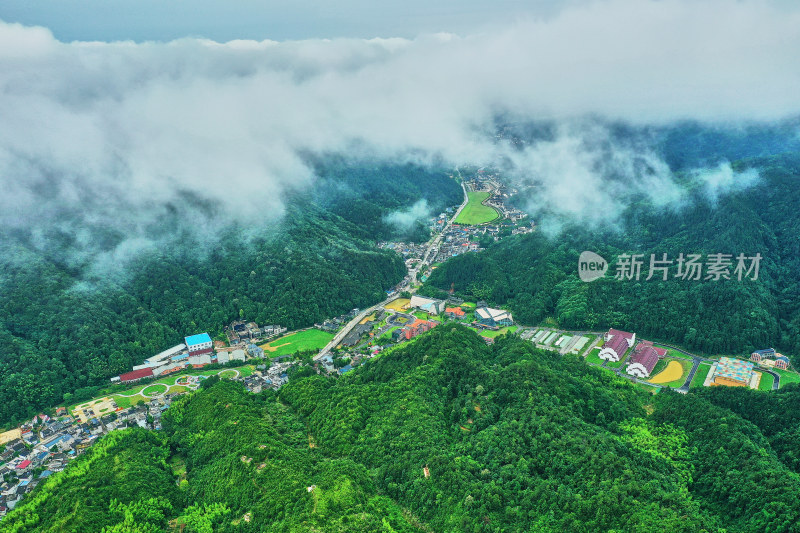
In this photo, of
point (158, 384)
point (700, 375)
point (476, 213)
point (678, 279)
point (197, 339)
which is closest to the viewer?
point (700, 375)

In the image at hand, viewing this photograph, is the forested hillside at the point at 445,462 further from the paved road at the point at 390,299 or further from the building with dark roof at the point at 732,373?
the paved road at the point at 390,299

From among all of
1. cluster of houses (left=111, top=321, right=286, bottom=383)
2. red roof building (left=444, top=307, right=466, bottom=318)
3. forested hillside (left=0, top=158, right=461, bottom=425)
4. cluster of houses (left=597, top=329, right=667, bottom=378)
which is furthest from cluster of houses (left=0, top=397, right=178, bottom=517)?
cluster of houses (left=597, top=329, right=667, bottom=378)

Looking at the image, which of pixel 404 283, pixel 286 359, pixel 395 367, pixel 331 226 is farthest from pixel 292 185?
pixel 395 367

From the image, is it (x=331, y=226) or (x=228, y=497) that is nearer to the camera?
(x=228, y=497)

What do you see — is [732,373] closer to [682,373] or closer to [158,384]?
[682,373]

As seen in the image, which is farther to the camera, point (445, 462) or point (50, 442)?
point (50, 442)

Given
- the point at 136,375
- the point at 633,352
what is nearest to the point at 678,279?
the point at 633,352

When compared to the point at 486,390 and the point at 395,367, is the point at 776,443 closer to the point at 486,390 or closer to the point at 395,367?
the point at 486,390

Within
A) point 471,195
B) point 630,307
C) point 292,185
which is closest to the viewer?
point 630,307
